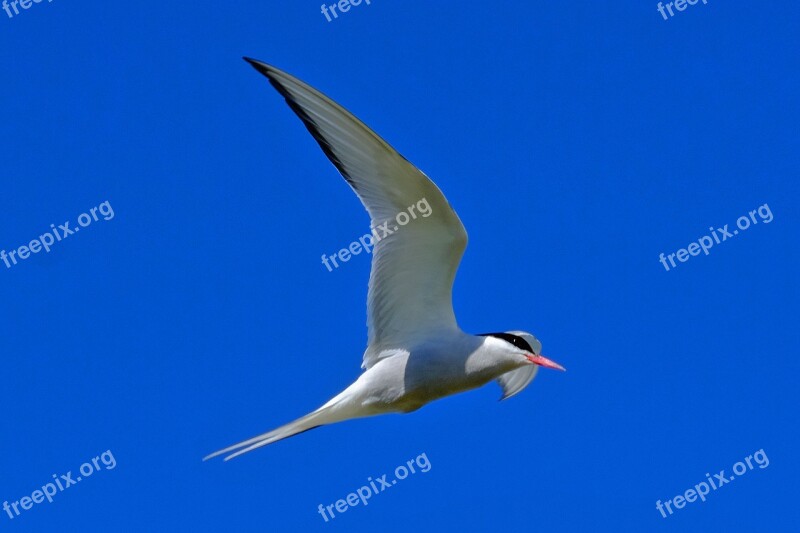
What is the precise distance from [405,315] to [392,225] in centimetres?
83

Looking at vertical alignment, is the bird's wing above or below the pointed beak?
above

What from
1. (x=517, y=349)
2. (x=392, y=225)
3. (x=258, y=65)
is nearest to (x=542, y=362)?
(x=517, y=349)

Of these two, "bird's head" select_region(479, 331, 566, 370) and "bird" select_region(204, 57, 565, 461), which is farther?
"bird's head" select_region(479, 331, 566, 370)

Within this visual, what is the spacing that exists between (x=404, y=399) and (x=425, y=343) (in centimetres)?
45

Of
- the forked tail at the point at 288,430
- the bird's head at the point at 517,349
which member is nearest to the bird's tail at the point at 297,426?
the forked tail at the point at 288,430

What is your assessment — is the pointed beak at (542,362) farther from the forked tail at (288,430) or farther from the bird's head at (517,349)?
the forked tail at (288,430)

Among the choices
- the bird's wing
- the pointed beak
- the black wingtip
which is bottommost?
the pointed beak

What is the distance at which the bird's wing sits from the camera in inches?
288

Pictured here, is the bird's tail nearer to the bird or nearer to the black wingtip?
the bird

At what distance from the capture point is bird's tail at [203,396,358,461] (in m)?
7.70

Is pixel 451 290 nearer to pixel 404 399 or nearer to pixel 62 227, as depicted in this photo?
pixel 404 399

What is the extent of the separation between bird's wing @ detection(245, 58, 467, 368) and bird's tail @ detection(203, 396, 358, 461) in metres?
0.54

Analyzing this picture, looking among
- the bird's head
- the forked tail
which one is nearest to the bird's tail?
the forked tail

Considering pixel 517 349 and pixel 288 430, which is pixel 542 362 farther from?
pixel 288 430
